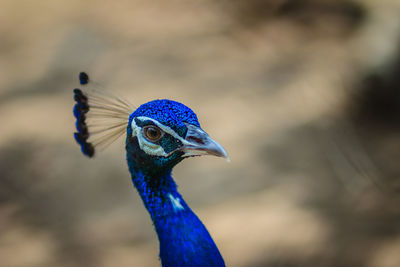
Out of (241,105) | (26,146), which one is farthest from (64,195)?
(241,105)

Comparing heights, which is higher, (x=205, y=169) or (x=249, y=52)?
(x=249, y=52)

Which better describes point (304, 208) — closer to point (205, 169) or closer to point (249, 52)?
point (205, 169)

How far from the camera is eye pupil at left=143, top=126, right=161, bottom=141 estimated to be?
1.24 metres

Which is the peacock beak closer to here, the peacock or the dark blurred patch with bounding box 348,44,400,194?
the peacock

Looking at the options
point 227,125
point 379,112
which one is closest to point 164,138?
point 227,125

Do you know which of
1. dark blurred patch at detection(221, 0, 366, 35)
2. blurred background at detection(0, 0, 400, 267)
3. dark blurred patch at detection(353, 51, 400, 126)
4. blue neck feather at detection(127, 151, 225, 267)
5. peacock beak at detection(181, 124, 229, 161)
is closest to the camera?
peacock beak at detection(181, 124, 229, 161)

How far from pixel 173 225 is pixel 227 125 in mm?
1822

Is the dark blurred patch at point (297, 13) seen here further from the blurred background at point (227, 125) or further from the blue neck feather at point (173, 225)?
the blue neck feather at point (173, 225)

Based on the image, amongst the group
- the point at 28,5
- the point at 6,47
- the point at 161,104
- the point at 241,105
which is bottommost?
the point at 161,104

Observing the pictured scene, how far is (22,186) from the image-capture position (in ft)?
9.23

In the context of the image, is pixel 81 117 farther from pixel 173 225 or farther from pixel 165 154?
pixel 173 225

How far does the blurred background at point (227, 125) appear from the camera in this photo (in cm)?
246

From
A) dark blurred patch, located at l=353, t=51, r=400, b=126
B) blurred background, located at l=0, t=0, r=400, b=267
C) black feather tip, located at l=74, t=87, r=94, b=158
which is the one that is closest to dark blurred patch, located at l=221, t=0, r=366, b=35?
blurred background, located at l=0, t=0, r=400, b=267

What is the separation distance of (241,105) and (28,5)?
2344 mm
